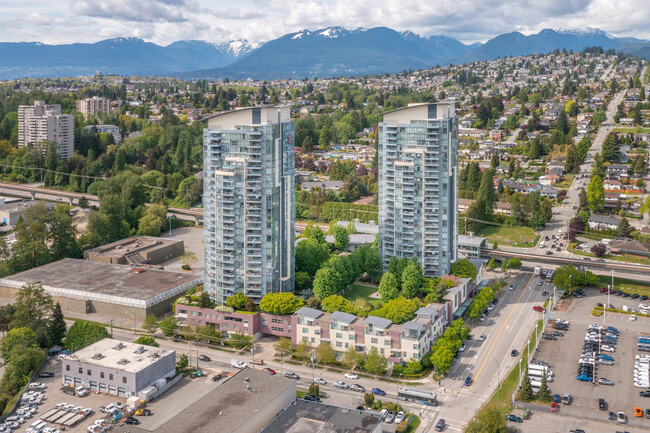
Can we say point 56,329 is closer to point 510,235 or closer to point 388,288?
point 388,288

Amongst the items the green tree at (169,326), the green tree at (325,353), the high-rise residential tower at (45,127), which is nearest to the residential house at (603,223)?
the green tree at (325,353)

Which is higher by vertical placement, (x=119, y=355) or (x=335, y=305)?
(x=335, y=305)

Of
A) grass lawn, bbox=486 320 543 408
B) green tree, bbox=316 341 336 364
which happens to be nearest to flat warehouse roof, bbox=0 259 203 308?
green tree, bbox=316 341 336 364

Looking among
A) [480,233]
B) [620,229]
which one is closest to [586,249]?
[620,229]

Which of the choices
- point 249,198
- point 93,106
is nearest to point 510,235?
point 249,198

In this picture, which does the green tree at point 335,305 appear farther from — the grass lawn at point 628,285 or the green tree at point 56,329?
the grass lawn at point 628,285

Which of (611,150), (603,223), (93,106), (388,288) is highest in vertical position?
(93,106)

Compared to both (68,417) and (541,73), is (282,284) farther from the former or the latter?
(541,73)
